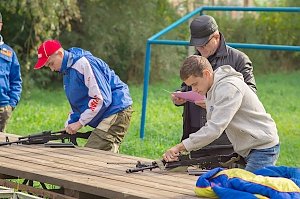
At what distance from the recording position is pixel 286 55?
2516 centimetres

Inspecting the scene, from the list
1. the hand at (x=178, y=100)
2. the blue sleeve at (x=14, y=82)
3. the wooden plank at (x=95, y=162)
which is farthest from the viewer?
the blue sleeve at (x=14, y=82)

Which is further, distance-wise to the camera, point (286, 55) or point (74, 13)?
point (286, 55)

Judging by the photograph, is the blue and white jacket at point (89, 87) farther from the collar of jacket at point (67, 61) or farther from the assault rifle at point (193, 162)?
the assault rifle at point (193, 162)

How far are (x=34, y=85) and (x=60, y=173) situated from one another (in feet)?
47.1

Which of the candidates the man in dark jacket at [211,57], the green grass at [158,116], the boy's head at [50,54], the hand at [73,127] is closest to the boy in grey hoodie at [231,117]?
the man in dark jacket at [211,57]

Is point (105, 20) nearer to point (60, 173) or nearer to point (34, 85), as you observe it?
point (34, 85)

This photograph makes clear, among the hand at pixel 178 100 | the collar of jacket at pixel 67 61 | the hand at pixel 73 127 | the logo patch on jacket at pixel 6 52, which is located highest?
the collar of jacket at pixel 67 61

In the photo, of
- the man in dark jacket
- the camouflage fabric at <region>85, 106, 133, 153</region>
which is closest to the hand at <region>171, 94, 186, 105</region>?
the man in dark jacket

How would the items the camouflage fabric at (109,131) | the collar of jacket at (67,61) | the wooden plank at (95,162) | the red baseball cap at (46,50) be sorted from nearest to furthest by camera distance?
1. the wooden plank at (95,162)
2. the red baseball cap at (46,50)
3. the collar of jacket at (67,61)
4. the camouflage fabric at (109,131)

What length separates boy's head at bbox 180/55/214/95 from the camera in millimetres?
5750

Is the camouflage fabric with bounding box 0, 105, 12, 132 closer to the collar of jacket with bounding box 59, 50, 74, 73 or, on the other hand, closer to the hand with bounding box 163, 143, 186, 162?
the collar of jacket with bounding box 59, 50, 74, 73

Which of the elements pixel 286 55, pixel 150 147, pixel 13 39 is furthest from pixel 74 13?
pixel 286 55

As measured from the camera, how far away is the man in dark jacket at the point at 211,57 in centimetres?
690

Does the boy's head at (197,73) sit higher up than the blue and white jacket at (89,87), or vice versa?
the boy's head at (197,73)
